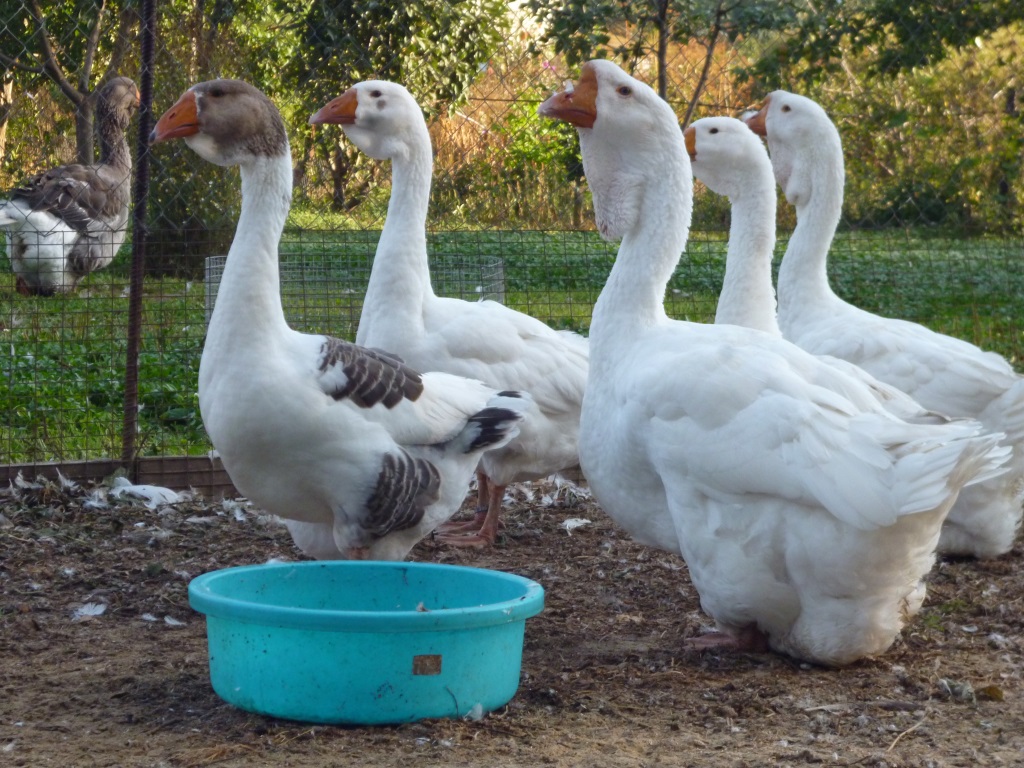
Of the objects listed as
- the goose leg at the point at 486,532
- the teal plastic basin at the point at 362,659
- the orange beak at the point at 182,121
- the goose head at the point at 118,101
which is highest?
Result: the goose head at the point at 118,101

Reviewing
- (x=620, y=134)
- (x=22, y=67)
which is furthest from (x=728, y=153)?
(x=22, y=67)

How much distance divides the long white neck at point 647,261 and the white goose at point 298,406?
0.58 meters

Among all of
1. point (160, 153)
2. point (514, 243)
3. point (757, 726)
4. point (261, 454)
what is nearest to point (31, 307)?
point (160, 153)

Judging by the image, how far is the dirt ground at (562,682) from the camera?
2697 millimetres

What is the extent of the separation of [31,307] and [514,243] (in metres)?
2.61

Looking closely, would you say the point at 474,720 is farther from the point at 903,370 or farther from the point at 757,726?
the point at 903,370

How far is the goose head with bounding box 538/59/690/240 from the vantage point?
3.74 m

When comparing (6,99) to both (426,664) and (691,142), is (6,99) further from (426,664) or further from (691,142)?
(426,664)

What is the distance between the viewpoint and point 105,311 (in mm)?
6035

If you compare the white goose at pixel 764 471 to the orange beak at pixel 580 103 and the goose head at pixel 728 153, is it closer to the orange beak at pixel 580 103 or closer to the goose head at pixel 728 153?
the orange beak at pixel 580 103

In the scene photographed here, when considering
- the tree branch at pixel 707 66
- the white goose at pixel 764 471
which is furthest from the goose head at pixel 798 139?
the white goose at pixel 764 471

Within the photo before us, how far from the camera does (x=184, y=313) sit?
631cm

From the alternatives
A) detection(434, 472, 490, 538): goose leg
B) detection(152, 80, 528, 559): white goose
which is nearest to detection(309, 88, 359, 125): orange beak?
detection(152, 80, 528, 559): white goose

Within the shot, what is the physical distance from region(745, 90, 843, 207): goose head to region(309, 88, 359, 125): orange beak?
1.84 metres
